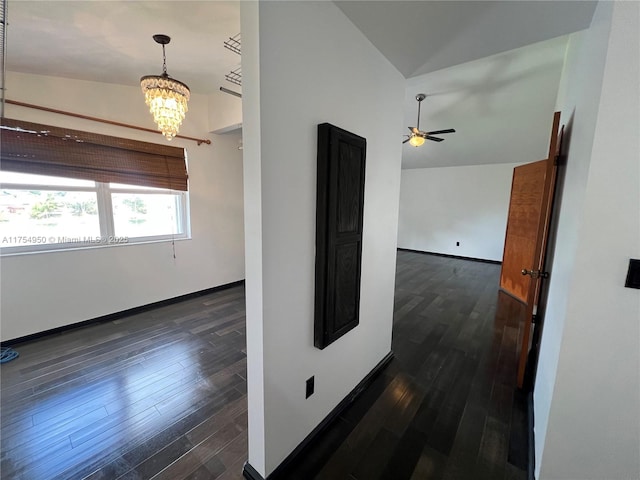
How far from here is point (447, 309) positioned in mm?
3514

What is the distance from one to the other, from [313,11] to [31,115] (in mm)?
2877

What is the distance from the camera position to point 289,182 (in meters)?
1.20

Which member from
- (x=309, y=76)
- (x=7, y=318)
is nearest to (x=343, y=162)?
(x=309, y=76)

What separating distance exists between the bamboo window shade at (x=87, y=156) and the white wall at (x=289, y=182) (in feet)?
8.70

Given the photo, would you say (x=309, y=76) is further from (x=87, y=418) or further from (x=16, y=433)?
(x=16, y=433)

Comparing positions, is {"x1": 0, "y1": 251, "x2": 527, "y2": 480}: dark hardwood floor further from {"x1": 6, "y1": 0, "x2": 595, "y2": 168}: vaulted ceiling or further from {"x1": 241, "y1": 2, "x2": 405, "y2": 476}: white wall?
{"x1": 6, "y1": 0, "x2": 595, "y2": 168}: vaulted ceiling

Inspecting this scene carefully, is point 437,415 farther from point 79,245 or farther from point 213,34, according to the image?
point 79,245

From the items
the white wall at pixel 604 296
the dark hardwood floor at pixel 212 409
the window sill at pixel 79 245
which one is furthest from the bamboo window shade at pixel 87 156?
the white wall at pixel 604 296

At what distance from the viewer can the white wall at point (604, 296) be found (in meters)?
0.96

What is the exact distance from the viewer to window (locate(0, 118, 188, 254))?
7.79 feet

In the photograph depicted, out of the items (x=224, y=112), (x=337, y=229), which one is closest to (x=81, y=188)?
(x=224, y=112)

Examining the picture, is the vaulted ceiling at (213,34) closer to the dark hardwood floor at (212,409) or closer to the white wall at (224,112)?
the white wall at (224,112)

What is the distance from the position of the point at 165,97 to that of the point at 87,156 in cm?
147

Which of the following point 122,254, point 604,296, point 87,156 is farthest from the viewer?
point 122,254
